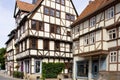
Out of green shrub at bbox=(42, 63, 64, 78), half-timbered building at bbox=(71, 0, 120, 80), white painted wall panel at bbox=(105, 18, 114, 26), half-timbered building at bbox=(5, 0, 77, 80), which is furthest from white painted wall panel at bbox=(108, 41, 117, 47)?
half-timbered building at bbox=(5, 0, 77, 80)

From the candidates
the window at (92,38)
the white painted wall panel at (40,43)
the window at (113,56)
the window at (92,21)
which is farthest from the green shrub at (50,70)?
the window at (113,56)

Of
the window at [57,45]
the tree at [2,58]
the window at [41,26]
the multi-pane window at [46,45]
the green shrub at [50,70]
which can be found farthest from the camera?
the tree at [2,58]

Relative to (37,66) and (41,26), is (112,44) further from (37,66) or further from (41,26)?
(41,26)

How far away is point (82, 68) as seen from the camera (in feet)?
120

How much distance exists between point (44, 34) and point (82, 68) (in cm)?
1037

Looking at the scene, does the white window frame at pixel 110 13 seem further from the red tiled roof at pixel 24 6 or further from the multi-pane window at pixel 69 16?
the red tiled roof at pixel 24 6

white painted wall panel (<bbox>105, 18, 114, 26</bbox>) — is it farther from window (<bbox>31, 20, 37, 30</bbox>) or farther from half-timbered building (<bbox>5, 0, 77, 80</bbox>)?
window (<bbox>31, 20, 37, 30</bbox>)

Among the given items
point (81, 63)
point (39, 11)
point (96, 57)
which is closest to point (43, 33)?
point (39, 11)

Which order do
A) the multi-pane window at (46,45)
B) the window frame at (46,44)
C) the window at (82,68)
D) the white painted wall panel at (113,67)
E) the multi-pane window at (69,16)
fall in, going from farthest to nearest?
the multi-pane window at (69,16)
the multi-pane window at (46,45)
the window frame at (46,44)
the window at (82,68)
the white painted wall panel at (113,67)

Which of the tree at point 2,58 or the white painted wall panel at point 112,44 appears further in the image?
the tree at point 2,58

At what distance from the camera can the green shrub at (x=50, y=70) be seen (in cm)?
4144

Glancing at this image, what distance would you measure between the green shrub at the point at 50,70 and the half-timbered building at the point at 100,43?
593cm

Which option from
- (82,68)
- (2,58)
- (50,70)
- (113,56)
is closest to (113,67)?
(113,56)

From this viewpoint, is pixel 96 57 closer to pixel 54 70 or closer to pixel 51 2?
pixel 54 70
